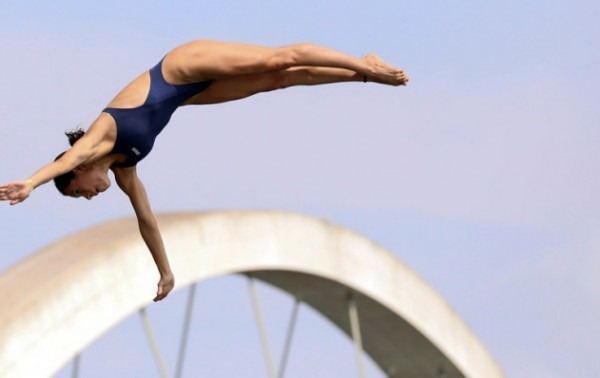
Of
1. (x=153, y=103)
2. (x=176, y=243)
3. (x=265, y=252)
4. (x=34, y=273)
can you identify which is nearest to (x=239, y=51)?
(x=153, y=103)

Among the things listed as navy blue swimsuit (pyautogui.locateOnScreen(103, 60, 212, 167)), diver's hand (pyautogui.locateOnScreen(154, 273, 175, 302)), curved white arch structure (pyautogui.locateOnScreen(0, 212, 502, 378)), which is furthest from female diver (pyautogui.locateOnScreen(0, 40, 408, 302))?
curved white arch structure (pyautogui.locateOnScreen(0, 212, 502, 378))

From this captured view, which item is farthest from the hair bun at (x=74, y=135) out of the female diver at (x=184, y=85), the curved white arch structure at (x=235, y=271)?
the curved white arch structure at (x=235, y=271)

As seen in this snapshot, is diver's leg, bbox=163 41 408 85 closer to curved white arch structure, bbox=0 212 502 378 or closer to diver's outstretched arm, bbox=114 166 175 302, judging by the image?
diver's outstretched arm, bbox=114 166 175 302

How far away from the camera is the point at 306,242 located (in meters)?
44.0

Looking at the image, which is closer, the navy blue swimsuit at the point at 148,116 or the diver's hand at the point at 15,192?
the diver's hand at the point at 15,192

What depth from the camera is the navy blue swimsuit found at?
23172 mm

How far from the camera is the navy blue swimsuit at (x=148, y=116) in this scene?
23.2 m

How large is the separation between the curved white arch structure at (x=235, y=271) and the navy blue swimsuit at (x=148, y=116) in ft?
40.3

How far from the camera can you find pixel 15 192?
21750 mm

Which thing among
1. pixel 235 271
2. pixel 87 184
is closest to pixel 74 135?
pixel 87 184

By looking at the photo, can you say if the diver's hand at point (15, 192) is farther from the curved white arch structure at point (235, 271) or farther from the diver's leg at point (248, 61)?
the curved white arch structure at point (235, 271)

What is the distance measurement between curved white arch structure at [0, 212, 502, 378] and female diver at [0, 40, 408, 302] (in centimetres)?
1213

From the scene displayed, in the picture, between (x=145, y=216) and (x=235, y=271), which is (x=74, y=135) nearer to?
(x=145, y=216)

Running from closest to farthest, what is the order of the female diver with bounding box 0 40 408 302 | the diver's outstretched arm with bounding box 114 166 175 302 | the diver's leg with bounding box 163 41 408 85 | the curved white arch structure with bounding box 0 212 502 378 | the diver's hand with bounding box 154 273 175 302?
the female diver with bounding box 0 40 408 302
the diver's leg with bounding box 163 41 408 85
the diver's outstretched arm with bounding box 114 166 175 302
the diver's hand with bounding box 154 273 175 302
the curved white arch structure with bounding box 0 212 502 378
